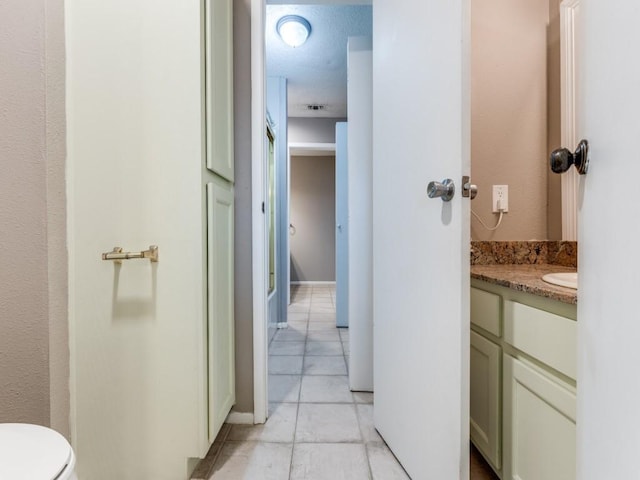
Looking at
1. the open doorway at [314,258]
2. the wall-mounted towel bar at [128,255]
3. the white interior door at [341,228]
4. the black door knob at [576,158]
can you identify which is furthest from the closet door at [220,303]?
the white interior door at [341,228]

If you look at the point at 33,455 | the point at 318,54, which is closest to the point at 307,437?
the point at 33,455

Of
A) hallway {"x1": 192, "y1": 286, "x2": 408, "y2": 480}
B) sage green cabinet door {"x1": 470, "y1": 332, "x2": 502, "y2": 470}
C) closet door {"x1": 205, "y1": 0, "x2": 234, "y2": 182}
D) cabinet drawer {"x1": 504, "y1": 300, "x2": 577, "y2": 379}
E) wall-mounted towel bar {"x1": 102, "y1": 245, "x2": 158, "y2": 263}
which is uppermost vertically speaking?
closet door {"x1": 205, "y1": 0, "x2": 234, "y2": 182}

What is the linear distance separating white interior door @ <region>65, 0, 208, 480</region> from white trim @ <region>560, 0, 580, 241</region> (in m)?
1.47

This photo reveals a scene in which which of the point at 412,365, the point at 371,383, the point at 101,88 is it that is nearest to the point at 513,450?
the point at 412,365

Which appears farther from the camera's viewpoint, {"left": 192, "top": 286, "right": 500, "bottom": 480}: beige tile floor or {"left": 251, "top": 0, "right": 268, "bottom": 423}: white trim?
{"left": 251, "top": 0, "right": 268, "bottom": 423}: white trim

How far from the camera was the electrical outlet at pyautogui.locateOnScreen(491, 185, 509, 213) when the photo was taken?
1.34 m

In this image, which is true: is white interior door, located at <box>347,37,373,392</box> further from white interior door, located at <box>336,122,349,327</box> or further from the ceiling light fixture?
white interior door, located at <box>336,122,349,327</box>

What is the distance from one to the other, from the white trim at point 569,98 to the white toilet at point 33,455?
5.67ft

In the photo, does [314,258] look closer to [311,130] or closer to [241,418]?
[311,130]

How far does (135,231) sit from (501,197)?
1504 millimetres

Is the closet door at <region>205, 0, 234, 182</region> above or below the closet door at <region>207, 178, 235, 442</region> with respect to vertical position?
above

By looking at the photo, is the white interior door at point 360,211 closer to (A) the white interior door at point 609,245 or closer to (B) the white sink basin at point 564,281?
(B) the white sink basin at point 564,281

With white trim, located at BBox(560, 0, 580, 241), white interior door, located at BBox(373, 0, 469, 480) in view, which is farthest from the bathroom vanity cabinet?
white trim, located at BBox(560, 0, 580, 241)

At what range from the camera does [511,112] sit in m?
1.33
